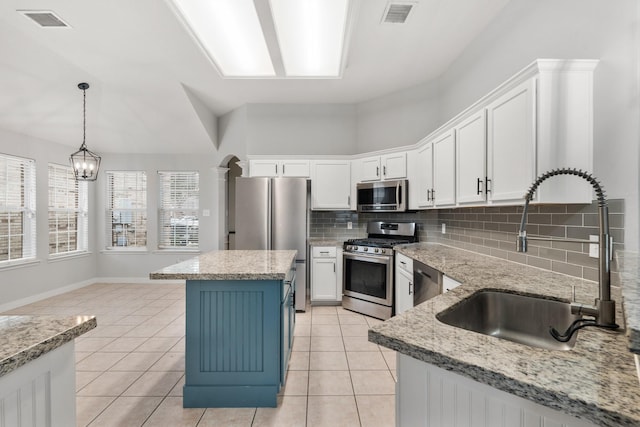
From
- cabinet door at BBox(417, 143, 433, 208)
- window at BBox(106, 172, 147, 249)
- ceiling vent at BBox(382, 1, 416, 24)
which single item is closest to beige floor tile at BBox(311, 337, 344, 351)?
cabinet door at BBox(417, 143, 433, 208)

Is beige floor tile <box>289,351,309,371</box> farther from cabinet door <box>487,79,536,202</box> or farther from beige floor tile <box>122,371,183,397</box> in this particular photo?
cabinet door <box>487,79,536,202</box>

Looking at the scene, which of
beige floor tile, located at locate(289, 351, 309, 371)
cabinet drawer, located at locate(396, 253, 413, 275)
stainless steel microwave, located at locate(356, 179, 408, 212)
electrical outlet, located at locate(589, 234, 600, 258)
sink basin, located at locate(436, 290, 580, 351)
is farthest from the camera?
stainless steel microwave, located at locate(356, 179, 408, 212)

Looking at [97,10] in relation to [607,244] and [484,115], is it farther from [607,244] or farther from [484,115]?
[607,244]

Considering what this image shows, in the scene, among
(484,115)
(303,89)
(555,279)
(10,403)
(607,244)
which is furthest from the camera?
(303,89)

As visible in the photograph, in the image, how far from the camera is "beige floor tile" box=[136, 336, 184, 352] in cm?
288

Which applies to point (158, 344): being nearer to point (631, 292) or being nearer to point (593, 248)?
Answer: point (631, 292)

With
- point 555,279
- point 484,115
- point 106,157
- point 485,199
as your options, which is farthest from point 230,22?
point 106,157

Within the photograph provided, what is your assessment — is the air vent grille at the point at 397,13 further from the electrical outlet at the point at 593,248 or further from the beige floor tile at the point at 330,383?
the beige floor tile at the point at 330,383

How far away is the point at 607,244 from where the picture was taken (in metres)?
1.04

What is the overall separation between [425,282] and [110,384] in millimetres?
2616

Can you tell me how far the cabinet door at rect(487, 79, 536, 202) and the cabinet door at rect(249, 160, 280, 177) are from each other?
284 centimetres

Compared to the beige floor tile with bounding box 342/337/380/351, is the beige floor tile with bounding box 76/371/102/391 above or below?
below

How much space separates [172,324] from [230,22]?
3237 millimetres

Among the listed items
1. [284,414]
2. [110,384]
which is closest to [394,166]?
[284,414]
